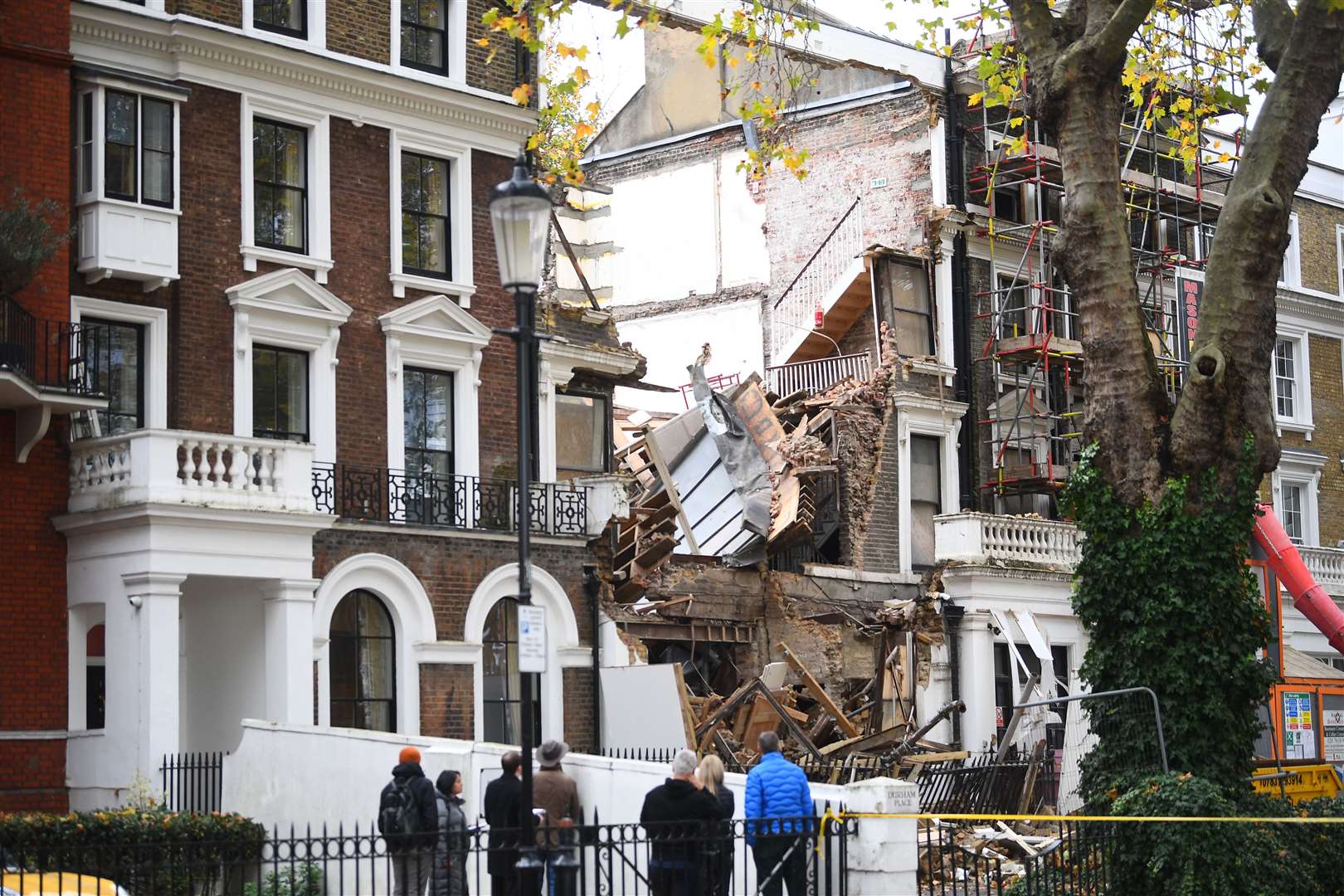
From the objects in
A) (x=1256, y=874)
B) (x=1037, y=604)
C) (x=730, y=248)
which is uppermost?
(x=730, y=248)

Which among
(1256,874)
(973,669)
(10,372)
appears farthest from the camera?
(973,669)

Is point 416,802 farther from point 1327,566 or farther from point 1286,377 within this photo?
point 1286,377

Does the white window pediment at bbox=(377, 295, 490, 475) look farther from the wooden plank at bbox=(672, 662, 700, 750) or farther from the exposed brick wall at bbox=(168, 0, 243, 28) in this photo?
the exposed brick wall at bbox=(168, 0, 243, 28)

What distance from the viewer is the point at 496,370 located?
2792 centimetres

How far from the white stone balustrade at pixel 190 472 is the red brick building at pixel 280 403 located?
4cm

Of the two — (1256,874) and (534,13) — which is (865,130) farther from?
(1256,874)

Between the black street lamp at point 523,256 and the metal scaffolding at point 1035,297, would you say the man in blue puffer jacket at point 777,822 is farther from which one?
the metal scaffolding at point 1035,297

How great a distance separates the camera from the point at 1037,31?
61.1ft

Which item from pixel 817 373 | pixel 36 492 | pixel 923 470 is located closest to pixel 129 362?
pixel 36 492

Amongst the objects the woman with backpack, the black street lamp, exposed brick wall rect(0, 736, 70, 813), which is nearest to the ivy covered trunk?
the woman with backpack

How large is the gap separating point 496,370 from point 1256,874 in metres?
14.8

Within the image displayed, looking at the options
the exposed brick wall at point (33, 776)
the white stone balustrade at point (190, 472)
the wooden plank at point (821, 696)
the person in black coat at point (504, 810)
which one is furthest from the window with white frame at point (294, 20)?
the person in black coat at point (504, 810)

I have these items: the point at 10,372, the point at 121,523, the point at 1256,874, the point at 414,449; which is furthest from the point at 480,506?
the point at 1256,874

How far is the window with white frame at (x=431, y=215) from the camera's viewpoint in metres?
26.7
